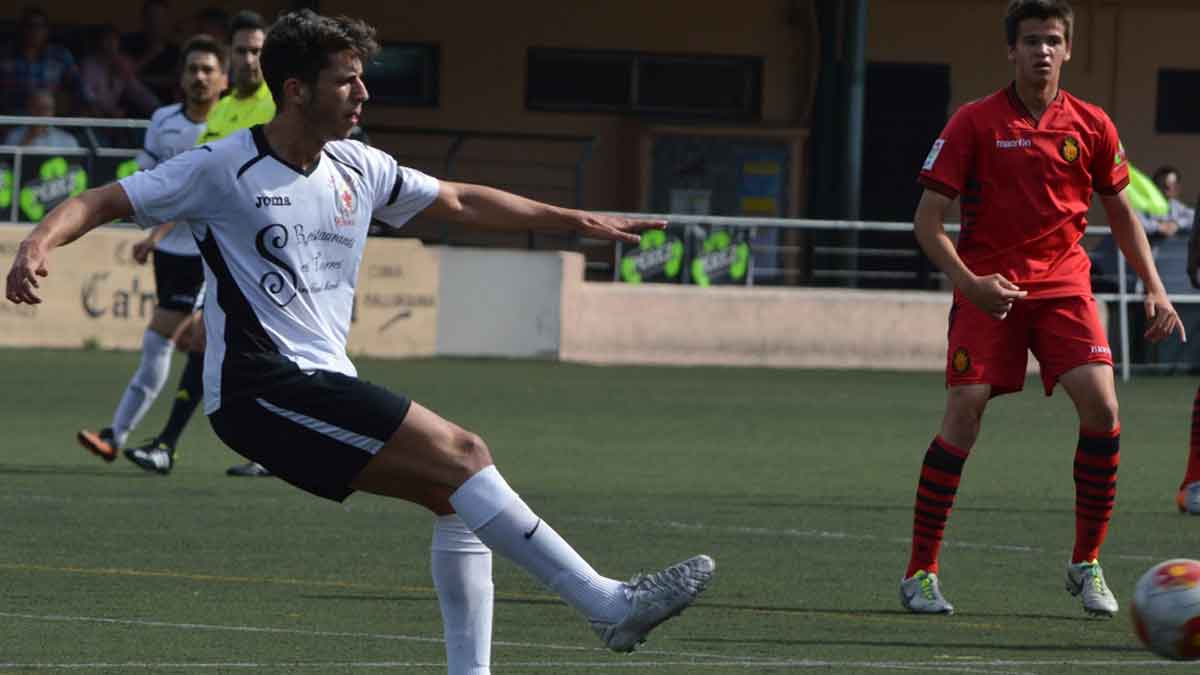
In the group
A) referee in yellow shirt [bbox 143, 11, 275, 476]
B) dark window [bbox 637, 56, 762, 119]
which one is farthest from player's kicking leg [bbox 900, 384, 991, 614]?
dark window [bbox 637, 56, 762, 119]

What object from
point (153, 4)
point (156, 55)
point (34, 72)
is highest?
point (153, 4)

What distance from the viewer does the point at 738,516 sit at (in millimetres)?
11547

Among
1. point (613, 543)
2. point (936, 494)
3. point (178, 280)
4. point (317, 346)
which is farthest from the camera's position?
point (178, 280)

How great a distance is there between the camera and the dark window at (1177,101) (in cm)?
3047

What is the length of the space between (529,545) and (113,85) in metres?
18.2

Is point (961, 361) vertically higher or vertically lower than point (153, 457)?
higher

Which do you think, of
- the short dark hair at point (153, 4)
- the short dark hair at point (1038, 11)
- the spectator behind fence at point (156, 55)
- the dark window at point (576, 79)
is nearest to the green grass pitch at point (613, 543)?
the short dark hair at point (1038, 11)

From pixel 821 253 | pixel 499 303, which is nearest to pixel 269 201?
pixel 499 303

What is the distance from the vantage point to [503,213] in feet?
23.0

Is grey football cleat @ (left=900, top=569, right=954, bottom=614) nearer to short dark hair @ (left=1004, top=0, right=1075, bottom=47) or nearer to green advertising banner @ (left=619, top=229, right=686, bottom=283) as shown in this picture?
short dark hair @ (left=1004, top=0, right=1075, bottom=47)

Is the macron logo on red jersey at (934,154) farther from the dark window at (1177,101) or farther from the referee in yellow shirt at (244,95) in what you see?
the dark window at (1177,101)

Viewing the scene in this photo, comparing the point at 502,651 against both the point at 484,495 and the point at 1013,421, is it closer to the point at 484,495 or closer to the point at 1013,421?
the point at 484,495

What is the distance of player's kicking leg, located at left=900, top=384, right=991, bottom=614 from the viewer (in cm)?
869

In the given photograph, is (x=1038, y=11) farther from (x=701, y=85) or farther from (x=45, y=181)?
(x=701, y=85)
